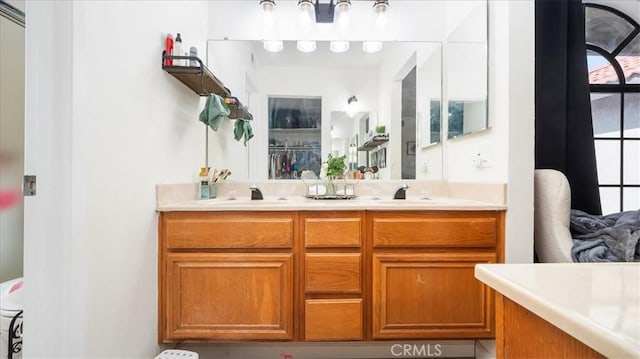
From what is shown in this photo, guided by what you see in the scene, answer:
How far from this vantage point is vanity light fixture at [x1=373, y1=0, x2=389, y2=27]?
2191 mm

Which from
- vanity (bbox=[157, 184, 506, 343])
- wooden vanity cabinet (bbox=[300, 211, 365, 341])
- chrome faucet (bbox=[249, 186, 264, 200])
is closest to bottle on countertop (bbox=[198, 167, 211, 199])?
chrome faucet (bbox=[249, 186, 264, 200])

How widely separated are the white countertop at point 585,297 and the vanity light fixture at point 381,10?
208 centimetres

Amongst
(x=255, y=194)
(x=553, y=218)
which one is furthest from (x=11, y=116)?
(x=553, y=218)

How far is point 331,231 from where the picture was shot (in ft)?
5.22

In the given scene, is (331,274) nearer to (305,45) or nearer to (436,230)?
(436,230)

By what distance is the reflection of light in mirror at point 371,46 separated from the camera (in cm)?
224

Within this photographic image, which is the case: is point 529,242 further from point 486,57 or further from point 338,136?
point 338,136

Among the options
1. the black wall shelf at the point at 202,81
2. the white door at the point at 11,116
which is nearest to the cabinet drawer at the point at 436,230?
the black wall shelf at the point at 202,81

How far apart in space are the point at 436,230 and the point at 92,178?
5.08 feet

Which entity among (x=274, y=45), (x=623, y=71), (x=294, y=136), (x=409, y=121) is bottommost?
(x=294, y=136)

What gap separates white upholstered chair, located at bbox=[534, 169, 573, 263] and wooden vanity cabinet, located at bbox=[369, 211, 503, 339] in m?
0.25

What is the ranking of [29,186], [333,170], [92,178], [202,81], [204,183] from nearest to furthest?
[29,186], [92,178], [202,81], [204,183], [333,170]

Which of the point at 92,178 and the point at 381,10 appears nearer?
the point at 92,178

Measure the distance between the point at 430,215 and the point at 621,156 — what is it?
194cm
